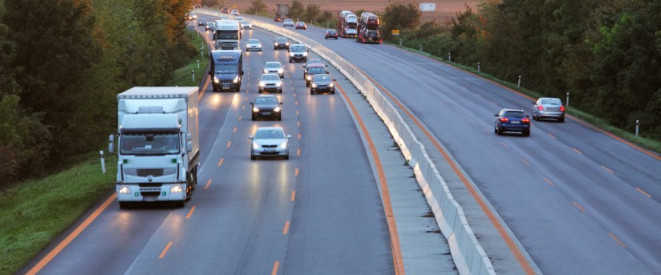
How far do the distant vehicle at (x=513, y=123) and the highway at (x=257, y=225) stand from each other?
29.0 feet

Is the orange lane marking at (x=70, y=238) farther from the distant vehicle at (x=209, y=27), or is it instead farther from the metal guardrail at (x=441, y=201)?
the distant vehicle at (x=209, y=27)

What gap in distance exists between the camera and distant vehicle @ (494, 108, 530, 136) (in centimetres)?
5150

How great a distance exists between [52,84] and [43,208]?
28.8 m

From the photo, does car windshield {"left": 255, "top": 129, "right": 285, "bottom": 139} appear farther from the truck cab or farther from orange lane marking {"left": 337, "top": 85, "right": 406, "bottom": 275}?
the truck cab

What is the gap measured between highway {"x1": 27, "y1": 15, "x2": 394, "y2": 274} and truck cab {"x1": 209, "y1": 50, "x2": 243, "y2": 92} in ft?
86.7

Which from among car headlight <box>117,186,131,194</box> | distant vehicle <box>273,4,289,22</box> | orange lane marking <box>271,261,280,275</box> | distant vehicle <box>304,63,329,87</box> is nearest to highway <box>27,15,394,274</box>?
orange lane marking <box>271,261,280,275</box>

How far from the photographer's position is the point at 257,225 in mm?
28062

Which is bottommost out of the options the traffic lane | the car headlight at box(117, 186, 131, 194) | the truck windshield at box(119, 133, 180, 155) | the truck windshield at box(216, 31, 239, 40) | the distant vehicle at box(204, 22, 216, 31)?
the traffic lane

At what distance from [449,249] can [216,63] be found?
5208 centimetres

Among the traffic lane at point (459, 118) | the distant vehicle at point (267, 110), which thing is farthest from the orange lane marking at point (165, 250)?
the distant vehicle at point (267, 110)

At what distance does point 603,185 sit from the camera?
120 ft

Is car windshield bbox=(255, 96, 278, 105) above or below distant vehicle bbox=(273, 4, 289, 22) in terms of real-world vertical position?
below

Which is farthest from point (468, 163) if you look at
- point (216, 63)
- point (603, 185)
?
point (216, 63)

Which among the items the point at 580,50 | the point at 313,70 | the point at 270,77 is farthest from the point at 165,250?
the point at 580,50
